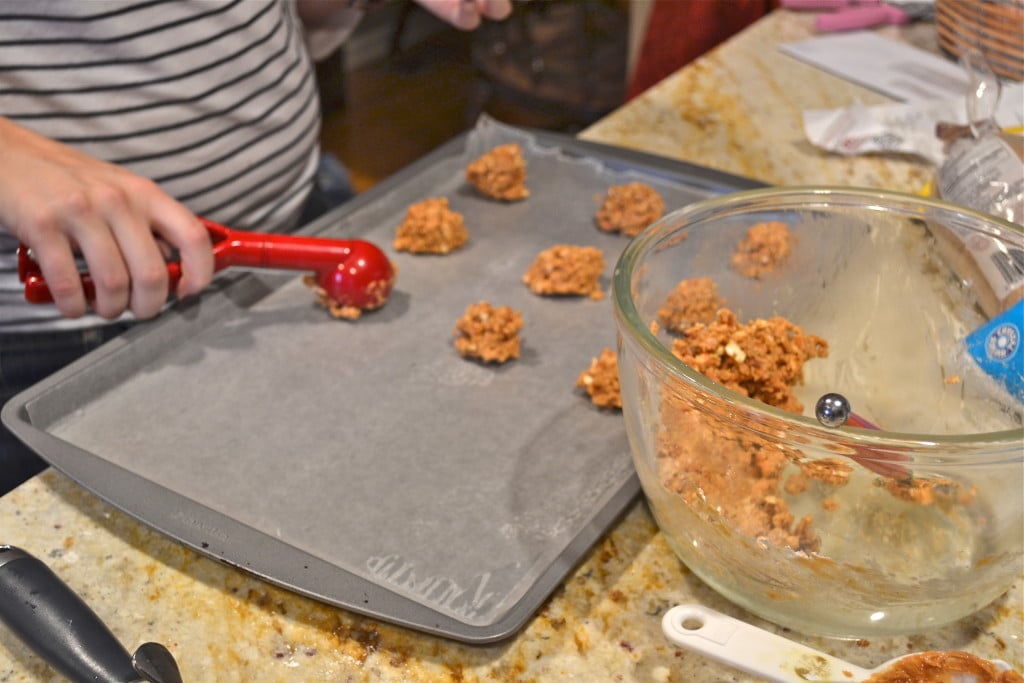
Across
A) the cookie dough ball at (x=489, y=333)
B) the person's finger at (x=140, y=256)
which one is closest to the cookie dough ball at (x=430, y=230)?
the cookie dough ball at (x=489, y=333)

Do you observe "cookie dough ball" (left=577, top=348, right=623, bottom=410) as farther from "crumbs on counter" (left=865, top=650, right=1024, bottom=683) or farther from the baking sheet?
"crumbs on counter" (left=865, top=650, right=1024, bottom=683)

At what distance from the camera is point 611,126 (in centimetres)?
122

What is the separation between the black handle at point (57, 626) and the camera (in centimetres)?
52

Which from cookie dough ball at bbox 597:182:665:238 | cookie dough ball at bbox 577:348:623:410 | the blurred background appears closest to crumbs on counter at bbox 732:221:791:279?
cookie dough ball at bbox 577:348:623:410

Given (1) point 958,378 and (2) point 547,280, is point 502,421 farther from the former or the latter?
(1) point 958,378

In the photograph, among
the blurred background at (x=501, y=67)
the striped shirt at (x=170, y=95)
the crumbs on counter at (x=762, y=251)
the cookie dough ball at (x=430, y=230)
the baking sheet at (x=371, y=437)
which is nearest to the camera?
the baking sheet at (x=371, y=437)

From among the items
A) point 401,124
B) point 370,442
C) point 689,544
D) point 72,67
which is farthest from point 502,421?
point 401,124

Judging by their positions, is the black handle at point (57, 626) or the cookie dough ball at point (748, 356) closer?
the black handle at point (57, 626)

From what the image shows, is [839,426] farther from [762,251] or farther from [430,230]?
[430,230]

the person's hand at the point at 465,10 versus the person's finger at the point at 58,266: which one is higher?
the person's hand at the point at 465,10

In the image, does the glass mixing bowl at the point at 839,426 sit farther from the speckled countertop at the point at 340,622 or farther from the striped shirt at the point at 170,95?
the striped shirt at the point at 170,95

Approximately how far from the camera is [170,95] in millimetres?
938

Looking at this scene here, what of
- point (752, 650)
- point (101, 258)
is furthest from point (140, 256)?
point (752, 650)

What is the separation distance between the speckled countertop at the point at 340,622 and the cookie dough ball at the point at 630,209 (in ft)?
1.33
